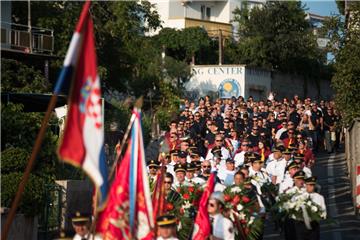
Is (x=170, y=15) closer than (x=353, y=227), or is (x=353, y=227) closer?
(x=353, y=227)

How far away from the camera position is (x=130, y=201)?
33.8ft

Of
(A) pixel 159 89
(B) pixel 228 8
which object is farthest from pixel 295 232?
(B) pixel 228 8

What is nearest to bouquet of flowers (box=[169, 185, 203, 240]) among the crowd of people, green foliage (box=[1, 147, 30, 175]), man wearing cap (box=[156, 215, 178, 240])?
the crowd of people

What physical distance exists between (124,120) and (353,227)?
10508mm

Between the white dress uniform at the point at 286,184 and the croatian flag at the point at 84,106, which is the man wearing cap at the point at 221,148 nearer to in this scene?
the white dress uniform at the point at 286,184

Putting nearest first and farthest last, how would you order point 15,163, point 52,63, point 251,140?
point 15,163
point 251,140
point 52,63

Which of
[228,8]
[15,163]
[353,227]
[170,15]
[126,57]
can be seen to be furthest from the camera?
[228,8]

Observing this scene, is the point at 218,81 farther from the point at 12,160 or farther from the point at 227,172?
the point at 12,160

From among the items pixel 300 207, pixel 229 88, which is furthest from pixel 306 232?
pixel 229 88

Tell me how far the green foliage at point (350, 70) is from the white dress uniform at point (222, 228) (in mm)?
12187

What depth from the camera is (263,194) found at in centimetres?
1736

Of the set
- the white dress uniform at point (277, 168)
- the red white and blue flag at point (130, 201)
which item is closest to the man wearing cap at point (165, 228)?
the red white and blue flag at point (130, 201)

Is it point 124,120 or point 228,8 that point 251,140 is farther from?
point 228,8

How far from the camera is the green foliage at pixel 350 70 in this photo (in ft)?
81.4
